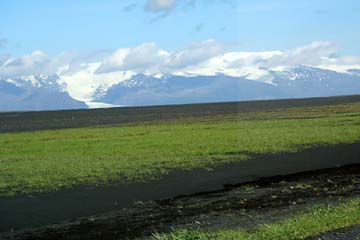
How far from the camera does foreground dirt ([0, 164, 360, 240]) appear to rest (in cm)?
1738

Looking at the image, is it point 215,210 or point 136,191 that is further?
point 136,191

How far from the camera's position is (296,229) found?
42.6 feet

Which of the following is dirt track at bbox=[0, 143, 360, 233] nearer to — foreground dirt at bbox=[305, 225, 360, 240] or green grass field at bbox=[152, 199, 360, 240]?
green grass field at bbox=[152, 199, 360, 240]

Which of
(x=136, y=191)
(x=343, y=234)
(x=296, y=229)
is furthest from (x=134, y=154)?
(x=343, y=234)

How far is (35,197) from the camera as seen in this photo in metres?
25.1

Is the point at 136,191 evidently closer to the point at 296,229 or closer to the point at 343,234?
the point at 296,229

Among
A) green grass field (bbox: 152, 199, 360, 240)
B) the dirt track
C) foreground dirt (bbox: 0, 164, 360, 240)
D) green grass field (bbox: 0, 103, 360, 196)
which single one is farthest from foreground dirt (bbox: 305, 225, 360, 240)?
green grass field (bbox: 0, 103, 360, 196)

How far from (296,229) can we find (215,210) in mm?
7375

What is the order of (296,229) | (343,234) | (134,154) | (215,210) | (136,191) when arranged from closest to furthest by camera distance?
(343,234), (296,229), (215,210), (136,191), (134,154)

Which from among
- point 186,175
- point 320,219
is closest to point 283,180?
point 186,175

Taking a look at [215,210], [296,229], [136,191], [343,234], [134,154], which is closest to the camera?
[343,234]

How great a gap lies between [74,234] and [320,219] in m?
7.66

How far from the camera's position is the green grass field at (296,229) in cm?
1158

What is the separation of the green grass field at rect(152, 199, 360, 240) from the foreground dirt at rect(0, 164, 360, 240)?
1855 millimetres
